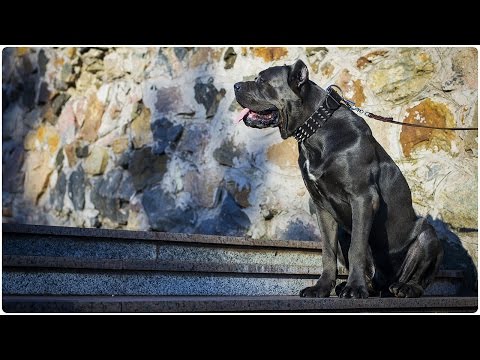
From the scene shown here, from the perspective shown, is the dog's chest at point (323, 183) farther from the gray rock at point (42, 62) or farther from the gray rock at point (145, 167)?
the gray rock at point (42, 62)

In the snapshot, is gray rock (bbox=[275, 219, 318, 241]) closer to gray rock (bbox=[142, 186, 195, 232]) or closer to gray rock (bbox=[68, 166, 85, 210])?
gray rock (bbox=[142, 186, 195, 232])

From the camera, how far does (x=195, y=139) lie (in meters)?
5.88

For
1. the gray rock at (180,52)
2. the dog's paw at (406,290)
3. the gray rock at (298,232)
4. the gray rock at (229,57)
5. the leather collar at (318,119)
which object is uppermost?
the gray rock at (180,52)

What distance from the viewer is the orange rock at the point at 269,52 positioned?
17.2ft

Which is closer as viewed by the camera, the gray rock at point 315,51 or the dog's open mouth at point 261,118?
the dog's open mouth at point 261,118

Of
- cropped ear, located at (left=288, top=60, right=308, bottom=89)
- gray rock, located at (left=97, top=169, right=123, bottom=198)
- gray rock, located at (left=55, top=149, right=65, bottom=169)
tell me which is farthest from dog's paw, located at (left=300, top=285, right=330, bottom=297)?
gray rock, located at (left=55, top=149, right=65, bottom=169)

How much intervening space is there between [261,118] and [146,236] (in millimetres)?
924

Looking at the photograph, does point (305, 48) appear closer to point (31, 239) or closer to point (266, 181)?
point (266, 181)

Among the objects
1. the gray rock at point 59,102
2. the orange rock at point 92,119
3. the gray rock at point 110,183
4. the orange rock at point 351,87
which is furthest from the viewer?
the gray rock at point 59,102

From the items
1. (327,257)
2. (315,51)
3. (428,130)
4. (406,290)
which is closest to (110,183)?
(315,51)

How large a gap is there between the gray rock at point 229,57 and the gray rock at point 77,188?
2.14 meters

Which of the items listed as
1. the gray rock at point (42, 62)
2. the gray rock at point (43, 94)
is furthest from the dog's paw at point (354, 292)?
the gray rock at point (42, 62)

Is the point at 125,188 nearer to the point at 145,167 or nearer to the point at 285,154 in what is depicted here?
the point at 145,167

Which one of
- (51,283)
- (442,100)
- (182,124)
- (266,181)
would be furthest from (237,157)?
(51,283)
